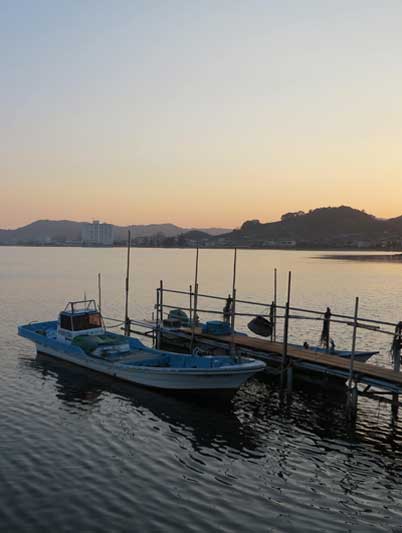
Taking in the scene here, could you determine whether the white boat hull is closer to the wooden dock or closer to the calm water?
the calm water

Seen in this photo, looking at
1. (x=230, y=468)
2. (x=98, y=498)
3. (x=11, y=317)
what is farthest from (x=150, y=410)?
(x=11, y=317)

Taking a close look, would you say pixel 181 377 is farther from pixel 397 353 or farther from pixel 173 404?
pixel 397 353

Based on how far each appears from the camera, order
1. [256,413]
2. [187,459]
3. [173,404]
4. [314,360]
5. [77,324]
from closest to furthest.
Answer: [187,459], [256,413], [173,404], [314,360], [77,324]

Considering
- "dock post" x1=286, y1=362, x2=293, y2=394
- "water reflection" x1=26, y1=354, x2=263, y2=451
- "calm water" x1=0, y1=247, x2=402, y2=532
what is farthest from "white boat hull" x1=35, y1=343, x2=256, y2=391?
"dock post" x1=286, y1=362, x2=293, y2=394

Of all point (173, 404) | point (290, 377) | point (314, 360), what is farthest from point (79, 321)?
point (314, 360)

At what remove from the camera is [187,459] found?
16.4 m

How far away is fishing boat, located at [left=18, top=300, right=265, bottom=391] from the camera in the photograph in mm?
21766

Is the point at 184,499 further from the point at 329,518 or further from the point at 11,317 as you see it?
the point at 11,317

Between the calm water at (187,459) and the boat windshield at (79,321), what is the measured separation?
10.1ft

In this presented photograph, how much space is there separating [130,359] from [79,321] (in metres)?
5.66

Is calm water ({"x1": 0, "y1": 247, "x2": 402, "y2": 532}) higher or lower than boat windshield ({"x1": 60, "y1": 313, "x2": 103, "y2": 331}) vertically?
lower

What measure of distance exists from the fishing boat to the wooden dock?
8.53ft

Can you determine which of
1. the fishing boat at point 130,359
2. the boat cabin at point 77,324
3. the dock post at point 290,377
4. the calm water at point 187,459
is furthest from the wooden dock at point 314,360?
the boat cabin at point 77,324

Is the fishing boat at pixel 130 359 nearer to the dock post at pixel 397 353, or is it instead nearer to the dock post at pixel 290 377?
the dock post at pixel 290 377
